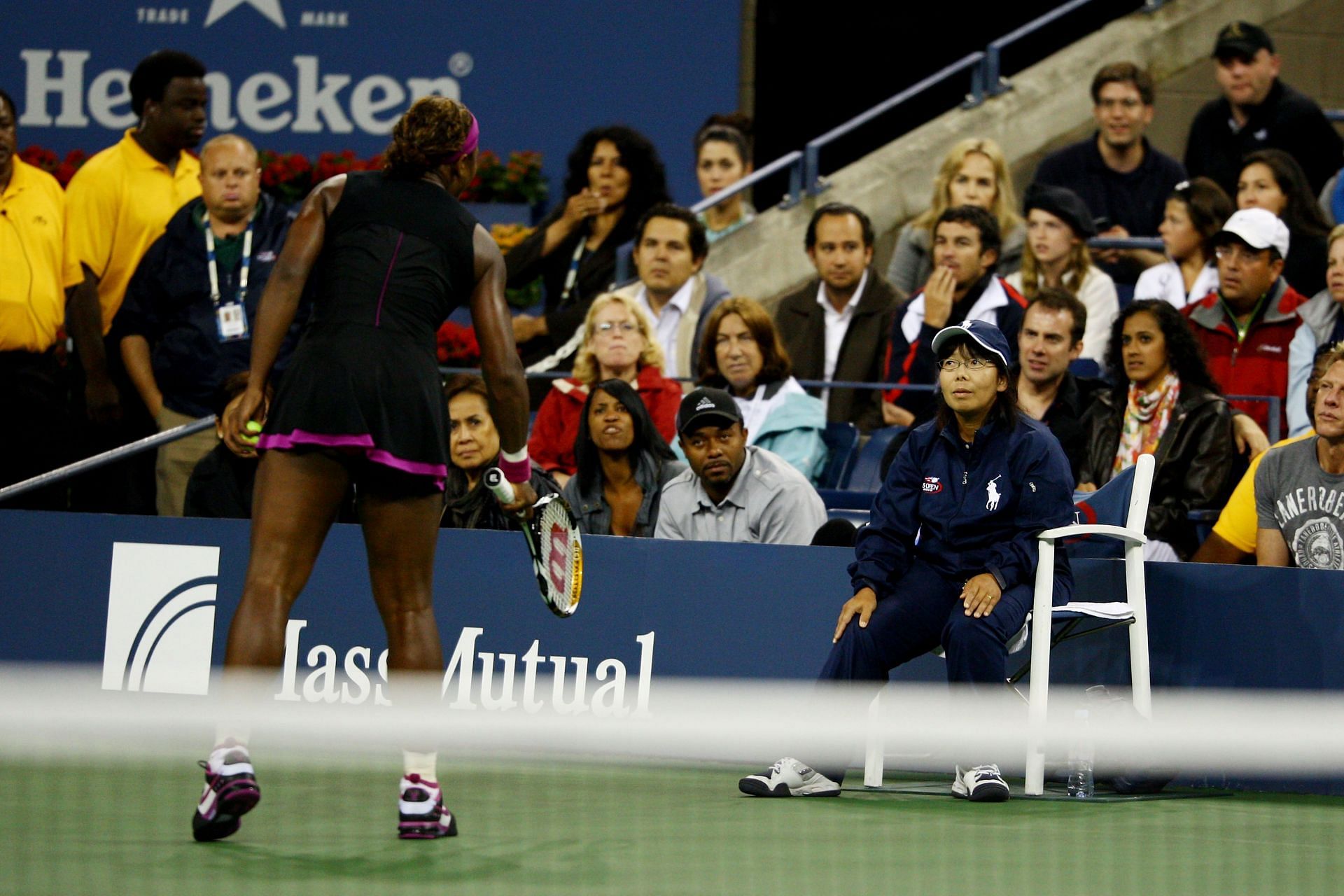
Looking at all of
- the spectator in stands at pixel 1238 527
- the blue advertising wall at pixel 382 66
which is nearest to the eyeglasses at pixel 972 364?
the spectator in stands at pixel 1238 527

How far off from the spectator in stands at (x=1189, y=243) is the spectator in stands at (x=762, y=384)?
1890 mm

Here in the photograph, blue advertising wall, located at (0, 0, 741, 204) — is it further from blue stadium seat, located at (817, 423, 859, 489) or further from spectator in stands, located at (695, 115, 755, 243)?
blue stadium seat, located at (817, 423, 859, 489)

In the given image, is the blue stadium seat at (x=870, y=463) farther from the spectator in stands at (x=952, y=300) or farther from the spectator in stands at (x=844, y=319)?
the spectator in stands at (x=844, y=319)

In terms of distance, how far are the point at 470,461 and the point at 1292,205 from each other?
4245 mm

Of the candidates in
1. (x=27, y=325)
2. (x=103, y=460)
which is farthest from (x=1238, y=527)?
(x=27, y=325)

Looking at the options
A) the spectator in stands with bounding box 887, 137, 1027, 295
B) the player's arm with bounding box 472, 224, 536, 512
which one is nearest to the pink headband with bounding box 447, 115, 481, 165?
the player's arm with bounding box 472, 224, 536, 512

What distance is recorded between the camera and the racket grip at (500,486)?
5430 mm

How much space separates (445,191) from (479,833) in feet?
5.81

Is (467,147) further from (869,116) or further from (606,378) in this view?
(869,116)

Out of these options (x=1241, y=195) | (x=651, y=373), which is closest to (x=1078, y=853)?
(x=651, y=373)

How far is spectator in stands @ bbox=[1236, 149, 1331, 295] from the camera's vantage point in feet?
30.9

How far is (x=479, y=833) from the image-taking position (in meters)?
5.35

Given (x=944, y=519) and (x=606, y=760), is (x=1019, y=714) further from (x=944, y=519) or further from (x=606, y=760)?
(x=606, y=760)

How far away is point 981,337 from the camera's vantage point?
653cm
